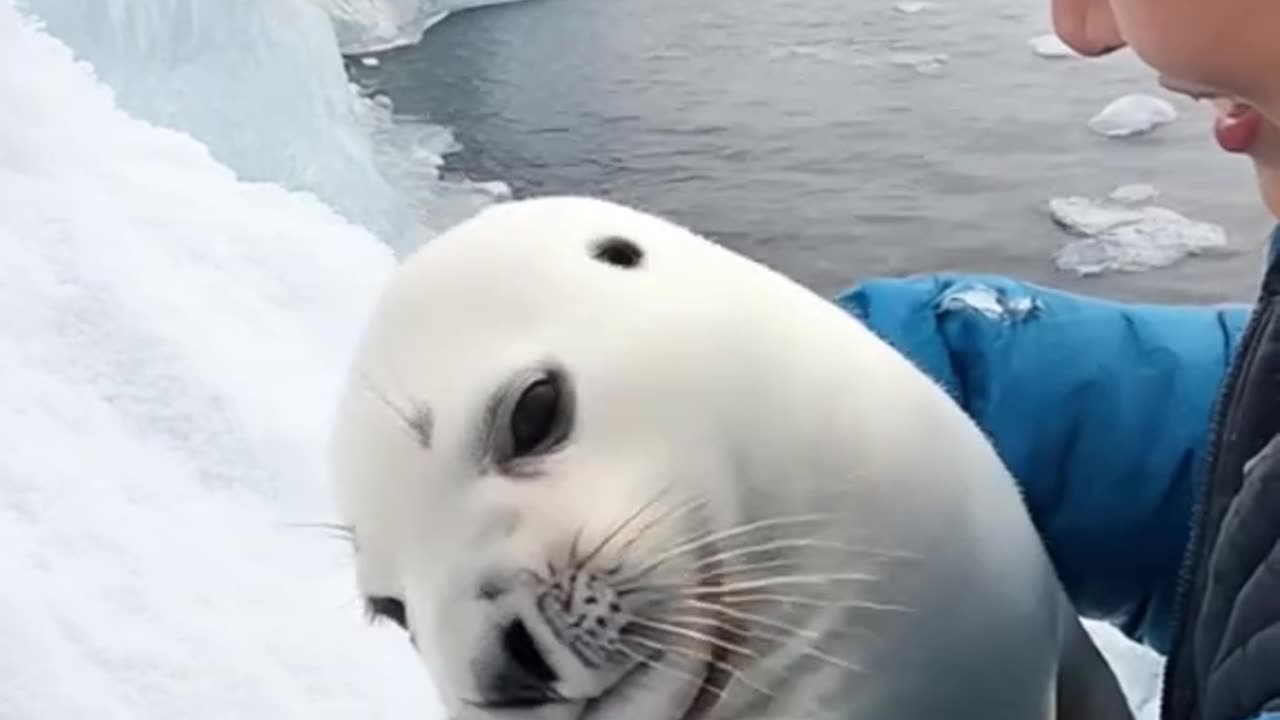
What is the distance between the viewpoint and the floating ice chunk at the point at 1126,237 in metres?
1.71

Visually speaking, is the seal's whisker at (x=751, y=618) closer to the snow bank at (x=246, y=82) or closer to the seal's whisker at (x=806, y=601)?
the seal's whisker at (x=806, y=601)

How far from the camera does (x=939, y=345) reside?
951 millimetres

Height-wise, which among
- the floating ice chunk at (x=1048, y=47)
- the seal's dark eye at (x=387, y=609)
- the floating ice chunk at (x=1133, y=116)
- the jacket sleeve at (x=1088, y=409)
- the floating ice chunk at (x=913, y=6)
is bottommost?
the floating ice chunk at (x=913, y=6)

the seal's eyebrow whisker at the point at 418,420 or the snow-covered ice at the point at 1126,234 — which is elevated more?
the seal's eyebrow whisker at the point at 418,420

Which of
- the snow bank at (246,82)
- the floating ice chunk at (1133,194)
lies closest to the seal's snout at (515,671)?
the snow bank at (246,82)

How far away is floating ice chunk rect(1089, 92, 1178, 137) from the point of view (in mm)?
2010

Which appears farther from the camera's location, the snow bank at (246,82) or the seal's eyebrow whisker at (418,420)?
the snow bank at (246,82)

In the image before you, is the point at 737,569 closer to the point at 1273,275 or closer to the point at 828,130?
the point at 1273,275

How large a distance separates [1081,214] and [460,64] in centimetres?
100

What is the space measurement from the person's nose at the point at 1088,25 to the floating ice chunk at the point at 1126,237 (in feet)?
3.88

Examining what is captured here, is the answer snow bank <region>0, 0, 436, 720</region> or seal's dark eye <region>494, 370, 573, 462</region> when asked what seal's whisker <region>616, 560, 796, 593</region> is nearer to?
seal's dark eye <region>494, 370, 573, 462</region>

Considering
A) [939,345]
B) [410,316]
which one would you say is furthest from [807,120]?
[410,316]

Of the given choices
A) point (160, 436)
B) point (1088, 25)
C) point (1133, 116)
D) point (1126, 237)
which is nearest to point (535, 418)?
point (1088, 25)

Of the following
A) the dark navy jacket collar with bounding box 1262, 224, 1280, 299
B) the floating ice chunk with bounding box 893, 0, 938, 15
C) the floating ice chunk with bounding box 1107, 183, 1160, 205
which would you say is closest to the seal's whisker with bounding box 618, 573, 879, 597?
the dark navy jacket collar with bounding box 1262, 224, 1280, 299
